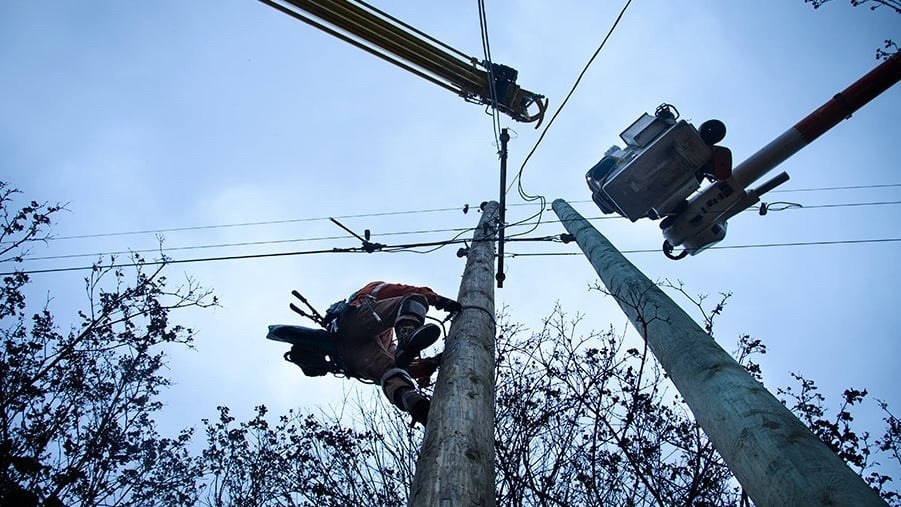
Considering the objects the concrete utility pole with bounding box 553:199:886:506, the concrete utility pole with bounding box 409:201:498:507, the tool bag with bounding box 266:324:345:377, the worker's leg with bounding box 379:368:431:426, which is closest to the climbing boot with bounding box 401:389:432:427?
the worker's leg with bounding box 379:368:431:426

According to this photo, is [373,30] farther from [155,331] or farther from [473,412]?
[473,412]

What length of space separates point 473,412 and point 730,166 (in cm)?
371

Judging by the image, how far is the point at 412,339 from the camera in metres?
3.34

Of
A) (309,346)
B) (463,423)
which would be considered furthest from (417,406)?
(309,346)

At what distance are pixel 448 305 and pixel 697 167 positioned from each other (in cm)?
265

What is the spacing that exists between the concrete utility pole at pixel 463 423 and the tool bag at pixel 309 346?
1.40m

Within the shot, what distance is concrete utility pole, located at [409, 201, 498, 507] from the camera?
182 centimetres

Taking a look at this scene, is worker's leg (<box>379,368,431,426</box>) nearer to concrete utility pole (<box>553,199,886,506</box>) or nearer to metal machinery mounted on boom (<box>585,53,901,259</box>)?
concrete utility pole (<box>553,199,886,506</box>)

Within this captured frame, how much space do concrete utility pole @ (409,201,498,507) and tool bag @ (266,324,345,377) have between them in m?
1.40

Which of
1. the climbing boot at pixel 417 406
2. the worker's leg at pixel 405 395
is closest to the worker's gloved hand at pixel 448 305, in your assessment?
the worker's leg at pixel 405 395

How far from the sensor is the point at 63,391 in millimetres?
7188

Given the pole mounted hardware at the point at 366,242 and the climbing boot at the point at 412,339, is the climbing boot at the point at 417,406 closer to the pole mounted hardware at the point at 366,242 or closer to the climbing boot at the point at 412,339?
the climbing boot at the point at 412,339

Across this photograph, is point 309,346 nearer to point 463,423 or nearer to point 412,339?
point 412,339

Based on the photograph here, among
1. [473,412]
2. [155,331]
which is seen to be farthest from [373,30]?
[473,412]
